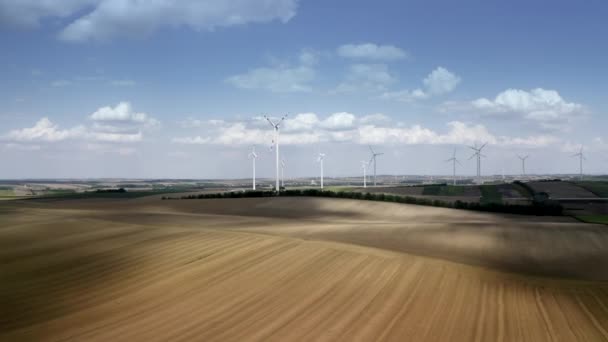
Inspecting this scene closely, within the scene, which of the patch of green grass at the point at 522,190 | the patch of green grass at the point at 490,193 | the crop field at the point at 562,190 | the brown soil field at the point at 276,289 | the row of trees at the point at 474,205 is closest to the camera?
the brown soil field at the point at 276,289

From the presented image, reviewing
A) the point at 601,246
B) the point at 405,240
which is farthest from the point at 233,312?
the point at 601,246

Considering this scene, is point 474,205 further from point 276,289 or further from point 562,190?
point 562,190

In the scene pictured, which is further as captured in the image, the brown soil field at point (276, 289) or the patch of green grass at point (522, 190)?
the patch of green grass at point (522, 190)

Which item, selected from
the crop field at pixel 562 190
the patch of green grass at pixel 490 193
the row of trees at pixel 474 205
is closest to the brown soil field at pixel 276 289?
the row of trees at pixel 474 205

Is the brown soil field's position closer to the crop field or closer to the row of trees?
the row of trees

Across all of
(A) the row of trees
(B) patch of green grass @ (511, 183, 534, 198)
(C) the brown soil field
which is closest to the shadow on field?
(C) the brown soil field

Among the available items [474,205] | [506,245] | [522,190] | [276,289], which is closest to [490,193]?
[522,190]

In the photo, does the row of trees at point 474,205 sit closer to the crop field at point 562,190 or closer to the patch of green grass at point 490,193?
the patch of green grass at point 490,193

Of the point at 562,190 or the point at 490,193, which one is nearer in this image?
the point at 490,193
